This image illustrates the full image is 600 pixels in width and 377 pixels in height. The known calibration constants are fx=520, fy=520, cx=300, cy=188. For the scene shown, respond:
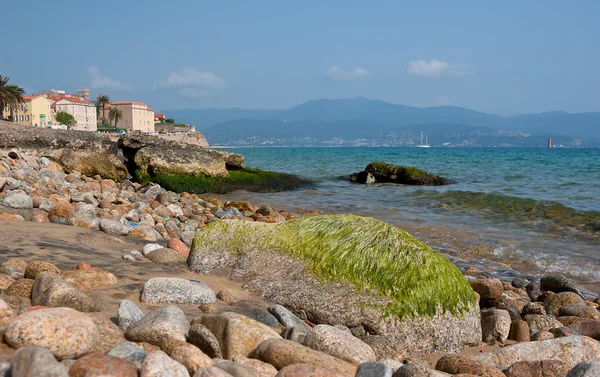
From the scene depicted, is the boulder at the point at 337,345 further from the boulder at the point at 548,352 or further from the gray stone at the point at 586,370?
the gray stone at the point at 586,370

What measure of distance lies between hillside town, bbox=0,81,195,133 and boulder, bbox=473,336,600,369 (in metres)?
92.4

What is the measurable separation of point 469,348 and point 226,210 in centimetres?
939

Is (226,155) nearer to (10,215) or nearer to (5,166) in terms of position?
(5,166)

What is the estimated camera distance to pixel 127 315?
11.6ft

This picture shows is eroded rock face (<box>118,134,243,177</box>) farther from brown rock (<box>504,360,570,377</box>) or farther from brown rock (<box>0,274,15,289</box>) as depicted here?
brown rock (<box>504,360,570,377</box>)

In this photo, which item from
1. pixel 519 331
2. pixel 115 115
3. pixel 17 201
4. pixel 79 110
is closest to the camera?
pixel 519 331

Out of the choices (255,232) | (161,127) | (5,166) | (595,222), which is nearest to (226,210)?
(5,166)

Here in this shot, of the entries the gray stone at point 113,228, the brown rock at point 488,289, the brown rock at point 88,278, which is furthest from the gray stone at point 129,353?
the gray stone at point 113,228

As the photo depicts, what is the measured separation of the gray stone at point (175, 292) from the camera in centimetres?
427

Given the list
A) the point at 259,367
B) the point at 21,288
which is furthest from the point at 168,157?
the point at 259,367

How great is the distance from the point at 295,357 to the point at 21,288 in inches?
84.6

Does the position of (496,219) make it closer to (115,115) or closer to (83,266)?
(83,266)

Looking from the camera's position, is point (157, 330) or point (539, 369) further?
point (539, 369)

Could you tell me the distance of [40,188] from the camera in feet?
35.8
